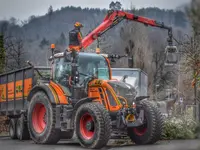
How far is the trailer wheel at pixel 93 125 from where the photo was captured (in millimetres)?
9688

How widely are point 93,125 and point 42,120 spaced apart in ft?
8.82

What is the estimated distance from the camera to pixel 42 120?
12.4 meters

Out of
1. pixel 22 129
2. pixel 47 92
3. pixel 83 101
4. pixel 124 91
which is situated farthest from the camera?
pixel 22 129

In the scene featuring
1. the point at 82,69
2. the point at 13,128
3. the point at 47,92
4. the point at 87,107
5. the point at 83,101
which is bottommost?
the point at 13,128

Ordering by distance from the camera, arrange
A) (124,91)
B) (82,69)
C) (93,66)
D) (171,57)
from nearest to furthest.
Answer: (171,57) → (124,91) → (82,69) → (93,66)

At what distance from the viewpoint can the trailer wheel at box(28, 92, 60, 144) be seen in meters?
11.3

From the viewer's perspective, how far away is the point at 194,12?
7.36 ft

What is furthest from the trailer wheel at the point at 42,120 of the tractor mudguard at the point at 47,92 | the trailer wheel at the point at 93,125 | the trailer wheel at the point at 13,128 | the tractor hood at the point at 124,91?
the trailer wheel at the point at 13,128

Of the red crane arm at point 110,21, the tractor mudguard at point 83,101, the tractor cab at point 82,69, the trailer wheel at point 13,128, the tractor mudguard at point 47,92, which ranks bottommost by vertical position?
the trailer wheel at point 13,128

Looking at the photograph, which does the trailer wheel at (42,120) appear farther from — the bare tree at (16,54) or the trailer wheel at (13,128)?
the bare tree at (16,54)

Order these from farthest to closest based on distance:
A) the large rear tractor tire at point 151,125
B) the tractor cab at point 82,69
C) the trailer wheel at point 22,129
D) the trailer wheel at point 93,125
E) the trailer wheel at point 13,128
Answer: the trailer wheel at point 13,128
the trailer wheel at point 22,129
the tractor cab at point 82,69
the large rear tractor tire at point 151,125
the trailer wheel at point 93,125

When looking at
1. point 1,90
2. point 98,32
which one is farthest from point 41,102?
point 1,90

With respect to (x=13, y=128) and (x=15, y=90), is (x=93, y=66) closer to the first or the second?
(x=15, y=90)

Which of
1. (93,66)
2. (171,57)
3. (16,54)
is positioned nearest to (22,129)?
(93,66)
